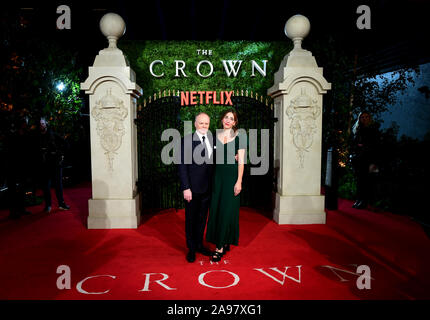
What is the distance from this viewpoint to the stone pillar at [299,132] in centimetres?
527

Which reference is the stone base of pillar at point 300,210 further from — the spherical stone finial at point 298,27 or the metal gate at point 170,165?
the spherical stone finial at point 298,27

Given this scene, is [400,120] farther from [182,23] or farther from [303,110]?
[182,23]

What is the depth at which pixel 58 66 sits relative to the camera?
8.33 meters

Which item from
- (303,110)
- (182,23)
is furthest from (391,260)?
(182,23)

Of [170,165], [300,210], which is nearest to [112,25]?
[170,165]

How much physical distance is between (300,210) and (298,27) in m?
3.31

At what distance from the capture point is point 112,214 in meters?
5.16

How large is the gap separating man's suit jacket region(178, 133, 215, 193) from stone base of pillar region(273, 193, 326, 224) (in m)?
2.12

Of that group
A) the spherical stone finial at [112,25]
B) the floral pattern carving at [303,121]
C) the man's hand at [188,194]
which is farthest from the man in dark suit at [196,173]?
the spherical stone finial at [112,25]

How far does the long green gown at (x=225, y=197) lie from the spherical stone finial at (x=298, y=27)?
9.17 feet

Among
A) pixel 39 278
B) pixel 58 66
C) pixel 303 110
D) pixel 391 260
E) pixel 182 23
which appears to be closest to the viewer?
pixel 39 278
